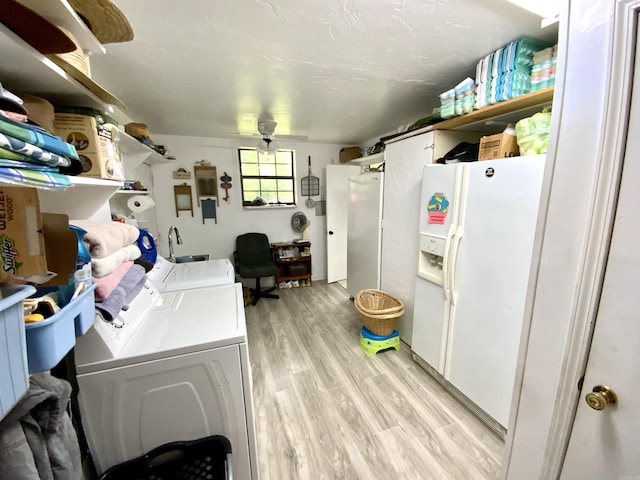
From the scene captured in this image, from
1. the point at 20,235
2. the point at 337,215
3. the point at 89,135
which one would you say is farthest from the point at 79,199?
the point at 337,215

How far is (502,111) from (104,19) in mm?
1962

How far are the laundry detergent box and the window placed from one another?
282 centimetres

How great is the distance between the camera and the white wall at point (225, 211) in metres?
3.39

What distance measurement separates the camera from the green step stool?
2305mm

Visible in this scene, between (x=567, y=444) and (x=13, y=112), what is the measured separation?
1.63 meters

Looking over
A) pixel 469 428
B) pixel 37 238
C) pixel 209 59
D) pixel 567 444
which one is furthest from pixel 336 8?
pixel 469 428

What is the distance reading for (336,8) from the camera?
1046 mm

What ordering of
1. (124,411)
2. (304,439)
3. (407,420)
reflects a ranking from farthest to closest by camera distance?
1. (407,420)
2. (304,439)
3. (124,411)

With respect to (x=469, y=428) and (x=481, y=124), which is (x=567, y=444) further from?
(x=481, y=124)

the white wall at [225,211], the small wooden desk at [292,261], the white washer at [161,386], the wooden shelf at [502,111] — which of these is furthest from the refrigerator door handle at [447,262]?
the white wall at [225,211]

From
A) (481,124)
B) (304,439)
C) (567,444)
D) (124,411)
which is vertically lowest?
(304,439)

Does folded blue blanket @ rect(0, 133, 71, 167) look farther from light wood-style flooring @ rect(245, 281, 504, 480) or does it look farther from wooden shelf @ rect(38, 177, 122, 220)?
light wood-style flooring @ rect(245, 281, 504, 480)

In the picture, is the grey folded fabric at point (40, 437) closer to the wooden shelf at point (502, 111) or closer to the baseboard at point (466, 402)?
the baseboard at point (466, 402)

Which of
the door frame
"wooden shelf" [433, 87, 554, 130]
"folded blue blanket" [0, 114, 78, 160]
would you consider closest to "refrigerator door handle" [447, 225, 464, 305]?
"wooden shelf" [433, 87, 554, 130]
